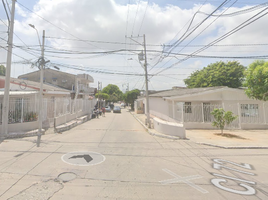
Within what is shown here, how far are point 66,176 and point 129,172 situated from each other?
65.4 inches

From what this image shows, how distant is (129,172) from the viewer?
13.5 feet

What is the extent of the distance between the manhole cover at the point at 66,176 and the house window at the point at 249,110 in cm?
1270

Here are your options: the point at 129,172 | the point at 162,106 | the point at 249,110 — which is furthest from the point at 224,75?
the point at 129,172

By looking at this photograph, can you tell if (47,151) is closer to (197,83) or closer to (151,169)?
(151,169)

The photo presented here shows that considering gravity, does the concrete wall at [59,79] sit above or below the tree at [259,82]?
above

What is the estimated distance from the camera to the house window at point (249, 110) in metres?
11.5

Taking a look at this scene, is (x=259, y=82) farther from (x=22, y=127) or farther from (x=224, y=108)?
(x=22, y=127)

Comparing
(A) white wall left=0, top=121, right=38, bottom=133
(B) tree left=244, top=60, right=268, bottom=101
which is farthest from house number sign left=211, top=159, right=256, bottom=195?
(A) white wall left=0, top=121, right=38, bottom=133

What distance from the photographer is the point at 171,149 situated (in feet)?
21.4

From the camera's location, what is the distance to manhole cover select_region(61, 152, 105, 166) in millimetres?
4758

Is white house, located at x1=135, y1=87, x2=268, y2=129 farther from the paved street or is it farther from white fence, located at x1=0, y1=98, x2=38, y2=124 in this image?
white fence, located at x1=0, y1=98, x2=38, y2=124

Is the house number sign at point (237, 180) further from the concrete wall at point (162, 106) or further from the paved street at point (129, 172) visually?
the concrete wall at point (162, 106)

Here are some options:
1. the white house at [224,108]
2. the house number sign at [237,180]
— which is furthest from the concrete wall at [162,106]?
the house number sign at [237,180]

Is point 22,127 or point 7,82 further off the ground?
point 7,82
